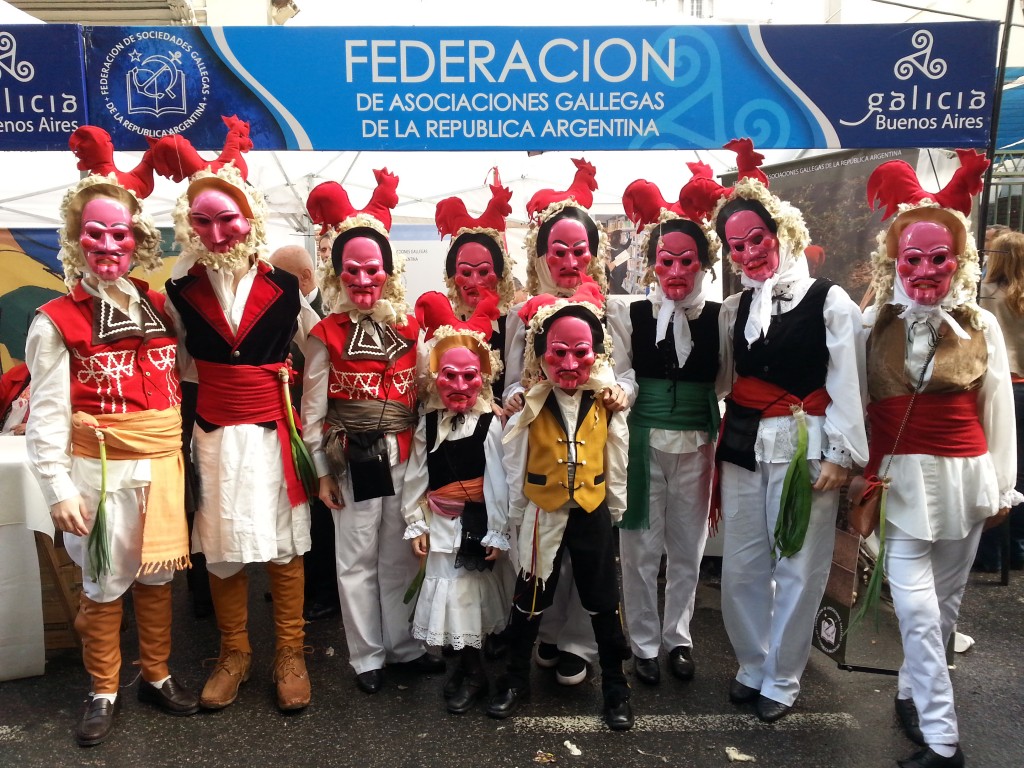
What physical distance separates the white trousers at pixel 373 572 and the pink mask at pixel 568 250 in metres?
1.13

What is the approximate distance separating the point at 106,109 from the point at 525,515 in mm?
2972

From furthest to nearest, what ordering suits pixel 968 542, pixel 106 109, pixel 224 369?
pixel 106 109, pixel 224 369, pixel 968 542

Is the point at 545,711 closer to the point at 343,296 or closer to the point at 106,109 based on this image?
the point at 343,296

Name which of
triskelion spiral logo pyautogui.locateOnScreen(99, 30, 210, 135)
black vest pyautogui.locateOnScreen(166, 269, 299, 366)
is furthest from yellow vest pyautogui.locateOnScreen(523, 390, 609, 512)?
triskelion spiral logo pyautogui.locateOnScreen(99, 30, 210, 135)

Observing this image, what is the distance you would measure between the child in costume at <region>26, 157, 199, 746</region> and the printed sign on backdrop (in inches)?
38.8

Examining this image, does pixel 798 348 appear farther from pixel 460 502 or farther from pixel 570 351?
pixel 460 502

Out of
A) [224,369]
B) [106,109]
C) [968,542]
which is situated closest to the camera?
[968,542]

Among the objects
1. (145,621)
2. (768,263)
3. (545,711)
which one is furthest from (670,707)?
(145,621)

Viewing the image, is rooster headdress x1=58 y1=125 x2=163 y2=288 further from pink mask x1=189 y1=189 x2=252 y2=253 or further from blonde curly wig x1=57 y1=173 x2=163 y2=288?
pink mask x1=189 y1=189 x2=252 y2=253

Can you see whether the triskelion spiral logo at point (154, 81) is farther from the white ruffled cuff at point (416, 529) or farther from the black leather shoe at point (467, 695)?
the black leather shoe at point (467, 695)

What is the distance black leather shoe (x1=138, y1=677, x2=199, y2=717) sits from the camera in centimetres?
309

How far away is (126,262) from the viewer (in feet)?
9.74

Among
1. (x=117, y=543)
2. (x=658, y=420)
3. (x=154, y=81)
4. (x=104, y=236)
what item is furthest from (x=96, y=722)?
(x=154, y=81)

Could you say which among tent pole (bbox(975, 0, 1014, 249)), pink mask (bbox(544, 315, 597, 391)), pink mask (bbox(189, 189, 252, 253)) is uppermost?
tent pole (bbox(975, 0, 1014, 249))
